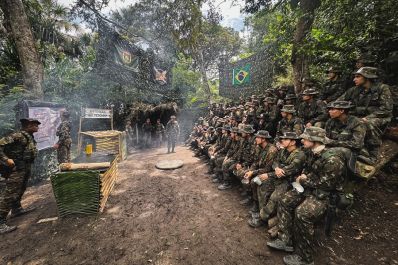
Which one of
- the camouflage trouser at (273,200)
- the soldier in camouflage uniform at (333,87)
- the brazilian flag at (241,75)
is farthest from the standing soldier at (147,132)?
the camouflage trouser at (273,200)

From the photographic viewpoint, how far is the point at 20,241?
13.9 ft

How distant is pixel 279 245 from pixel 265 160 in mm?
1961

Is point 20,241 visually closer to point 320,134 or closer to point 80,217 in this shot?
point 80,217

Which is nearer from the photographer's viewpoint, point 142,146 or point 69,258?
point 69,258

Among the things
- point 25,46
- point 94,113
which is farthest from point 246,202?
point 25,46

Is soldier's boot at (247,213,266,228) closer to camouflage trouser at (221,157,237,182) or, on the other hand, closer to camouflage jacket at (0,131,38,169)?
camouflage trouser at (221,157,237,182)

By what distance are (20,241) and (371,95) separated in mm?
8223

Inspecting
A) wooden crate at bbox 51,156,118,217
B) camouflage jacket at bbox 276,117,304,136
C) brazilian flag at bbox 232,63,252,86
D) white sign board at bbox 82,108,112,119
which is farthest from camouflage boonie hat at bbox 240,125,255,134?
white sign board at bbox 82,108,112,119

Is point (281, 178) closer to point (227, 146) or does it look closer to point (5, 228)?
point (227, 146)

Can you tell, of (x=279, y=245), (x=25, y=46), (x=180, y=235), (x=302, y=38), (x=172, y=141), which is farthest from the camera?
(x=172, y=141)

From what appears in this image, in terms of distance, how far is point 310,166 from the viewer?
387 centimetres

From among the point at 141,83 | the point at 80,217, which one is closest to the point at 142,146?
the point at 141,83

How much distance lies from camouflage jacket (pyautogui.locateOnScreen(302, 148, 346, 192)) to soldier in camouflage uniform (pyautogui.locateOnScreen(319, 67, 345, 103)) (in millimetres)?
3587

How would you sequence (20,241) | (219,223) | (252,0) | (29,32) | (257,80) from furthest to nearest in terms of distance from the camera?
(257,80) < (252,0) < (29,32) < (219,223) < (20,241)
